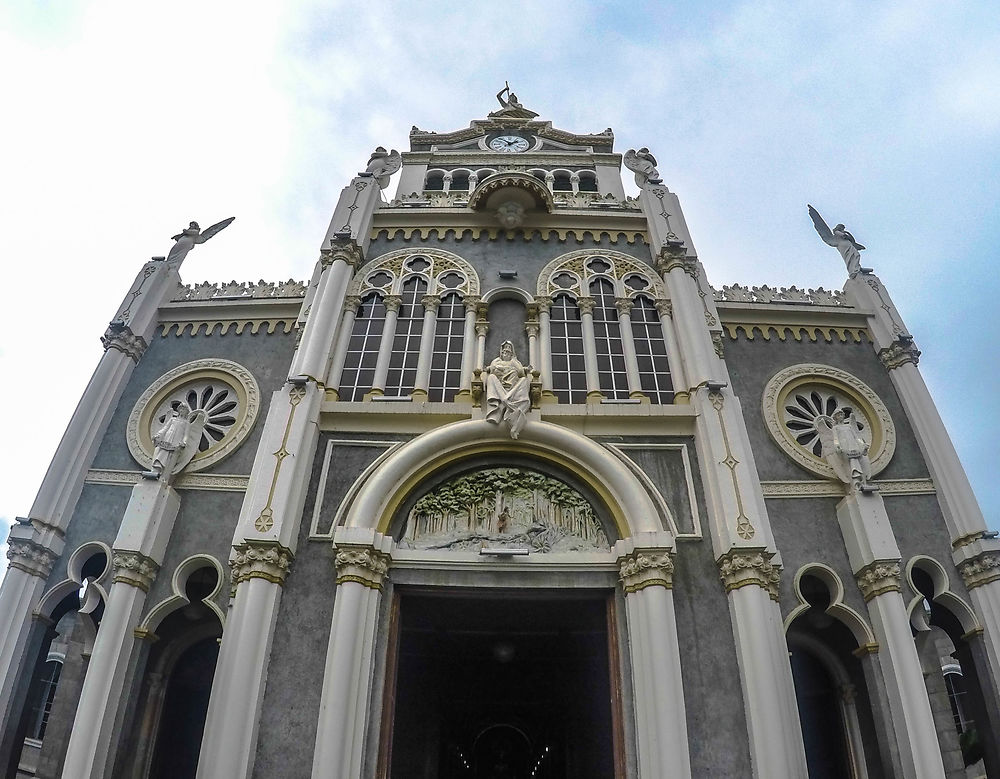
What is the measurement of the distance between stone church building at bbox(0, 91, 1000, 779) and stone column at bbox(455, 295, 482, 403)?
0.08m

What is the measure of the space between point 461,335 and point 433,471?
163 inches

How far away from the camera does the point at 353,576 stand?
512 inches

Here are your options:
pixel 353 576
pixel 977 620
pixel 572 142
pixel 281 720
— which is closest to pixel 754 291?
pixel 977 620

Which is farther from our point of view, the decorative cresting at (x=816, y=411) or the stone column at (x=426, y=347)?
the decorative cresting at (x=816, y=411)

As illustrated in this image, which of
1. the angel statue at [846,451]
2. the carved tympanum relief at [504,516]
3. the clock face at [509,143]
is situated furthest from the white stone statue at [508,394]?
the clock face at [509,143]

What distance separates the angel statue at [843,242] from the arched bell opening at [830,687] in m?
9.90

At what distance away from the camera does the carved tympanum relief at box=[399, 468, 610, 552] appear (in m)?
14.3

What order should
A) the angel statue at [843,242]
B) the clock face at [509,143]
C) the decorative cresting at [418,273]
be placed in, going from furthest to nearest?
the clock face at [509,143]
the angel statue at [843,242]
the decorative cresting at [418,273]

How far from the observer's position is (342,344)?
56.9ft

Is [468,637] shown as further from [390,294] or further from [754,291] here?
[754,291]

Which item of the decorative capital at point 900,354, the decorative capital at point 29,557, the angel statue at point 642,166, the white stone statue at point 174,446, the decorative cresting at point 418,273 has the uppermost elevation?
the angel statue at point 642,166

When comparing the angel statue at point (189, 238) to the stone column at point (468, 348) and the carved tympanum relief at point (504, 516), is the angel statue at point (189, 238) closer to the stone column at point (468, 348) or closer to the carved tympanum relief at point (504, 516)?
the stone column at point (468, 348)

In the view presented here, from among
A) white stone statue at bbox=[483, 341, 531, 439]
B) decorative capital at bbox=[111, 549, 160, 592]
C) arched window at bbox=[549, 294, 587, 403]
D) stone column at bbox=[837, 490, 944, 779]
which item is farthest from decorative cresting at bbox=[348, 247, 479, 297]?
stone column at bbox=[837, 490, 944, 779]

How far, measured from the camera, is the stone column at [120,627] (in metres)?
12.5
